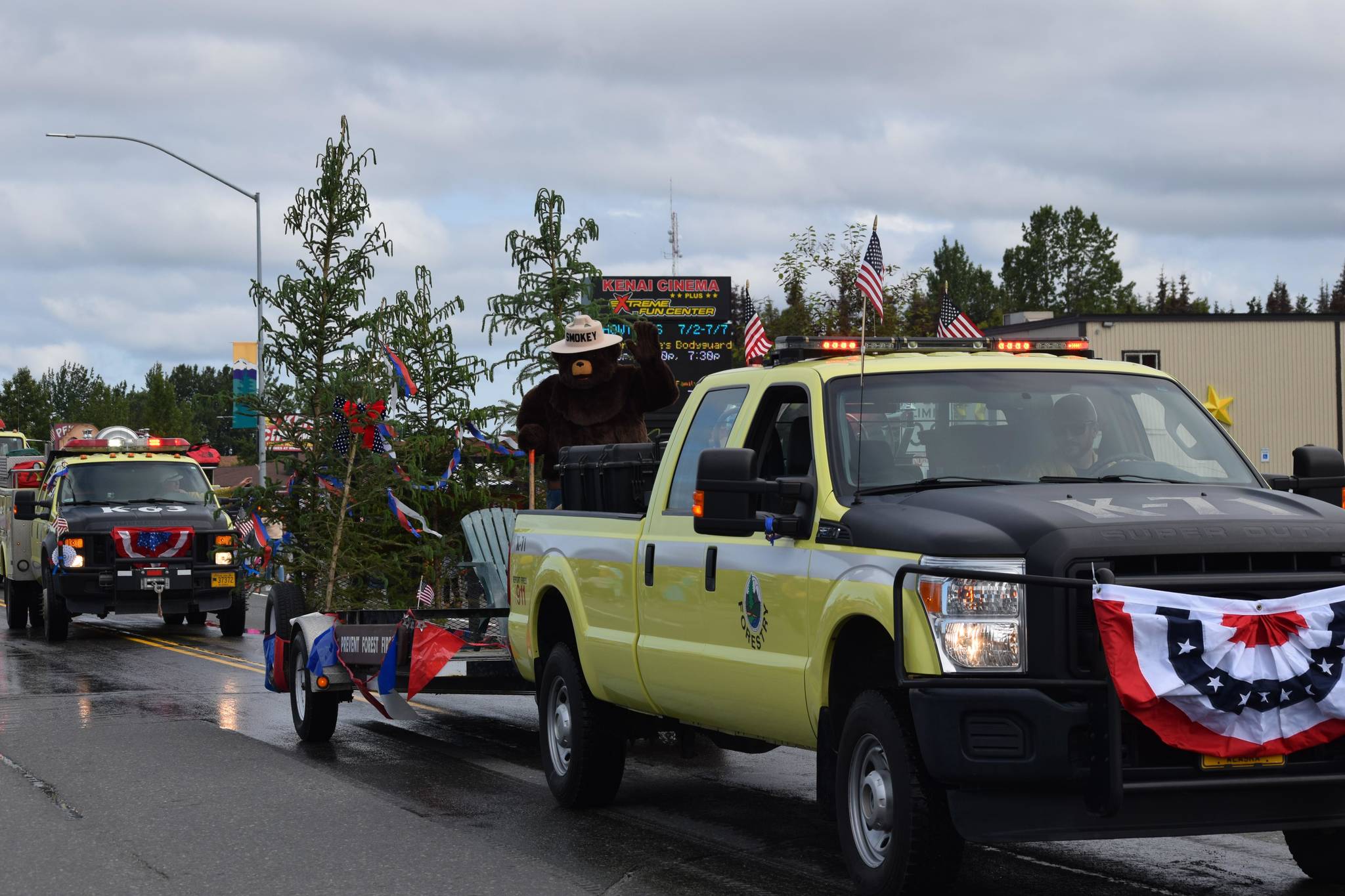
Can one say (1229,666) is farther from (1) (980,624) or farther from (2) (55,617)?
(2) (55,617)

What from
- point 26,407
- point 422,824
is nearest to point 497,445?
point 422,824

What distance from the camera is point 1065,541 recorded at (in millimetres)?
5848

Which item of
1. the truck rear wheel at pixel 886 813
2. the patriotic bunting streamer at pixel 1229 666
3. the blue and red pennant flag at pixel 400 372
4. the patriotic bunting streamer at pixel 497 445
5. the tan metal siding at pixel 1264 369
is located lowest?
the truck rear wheel at pixel 886 813

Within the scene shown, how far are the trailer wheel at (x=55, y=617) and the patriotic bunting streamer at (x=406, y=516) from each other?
860 centimetres

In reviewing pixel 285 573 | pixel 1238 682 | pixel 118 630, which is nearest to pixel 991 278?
pixel 118 630

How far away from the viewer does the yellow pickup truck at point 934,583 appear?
5.84 metres

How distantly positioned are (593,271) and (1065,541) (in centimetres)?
986

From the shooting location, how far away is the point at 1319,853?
714cm

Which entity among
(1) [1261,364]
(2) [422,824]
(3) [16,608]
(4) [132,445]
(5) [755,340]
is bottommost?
(3) [16,608]

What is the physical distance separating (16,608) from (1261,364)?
38.7m

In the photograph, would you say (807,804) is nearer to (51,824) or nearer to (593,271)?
(51,824)

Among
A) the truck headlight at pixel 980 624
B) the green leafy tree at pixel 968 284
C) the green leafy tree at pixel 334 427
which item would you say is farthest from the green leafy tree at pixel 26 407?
the truck headlight at pixel 980 624

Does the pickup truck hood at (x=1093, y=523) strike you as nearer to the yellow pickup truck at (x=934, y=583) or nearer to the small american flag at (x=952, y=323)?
the yellow pickup truck at (x=934, y=583)

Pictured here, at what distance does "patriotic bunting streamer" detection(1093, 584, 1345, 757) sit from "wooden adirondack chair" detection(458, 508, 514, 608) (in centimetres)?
674
